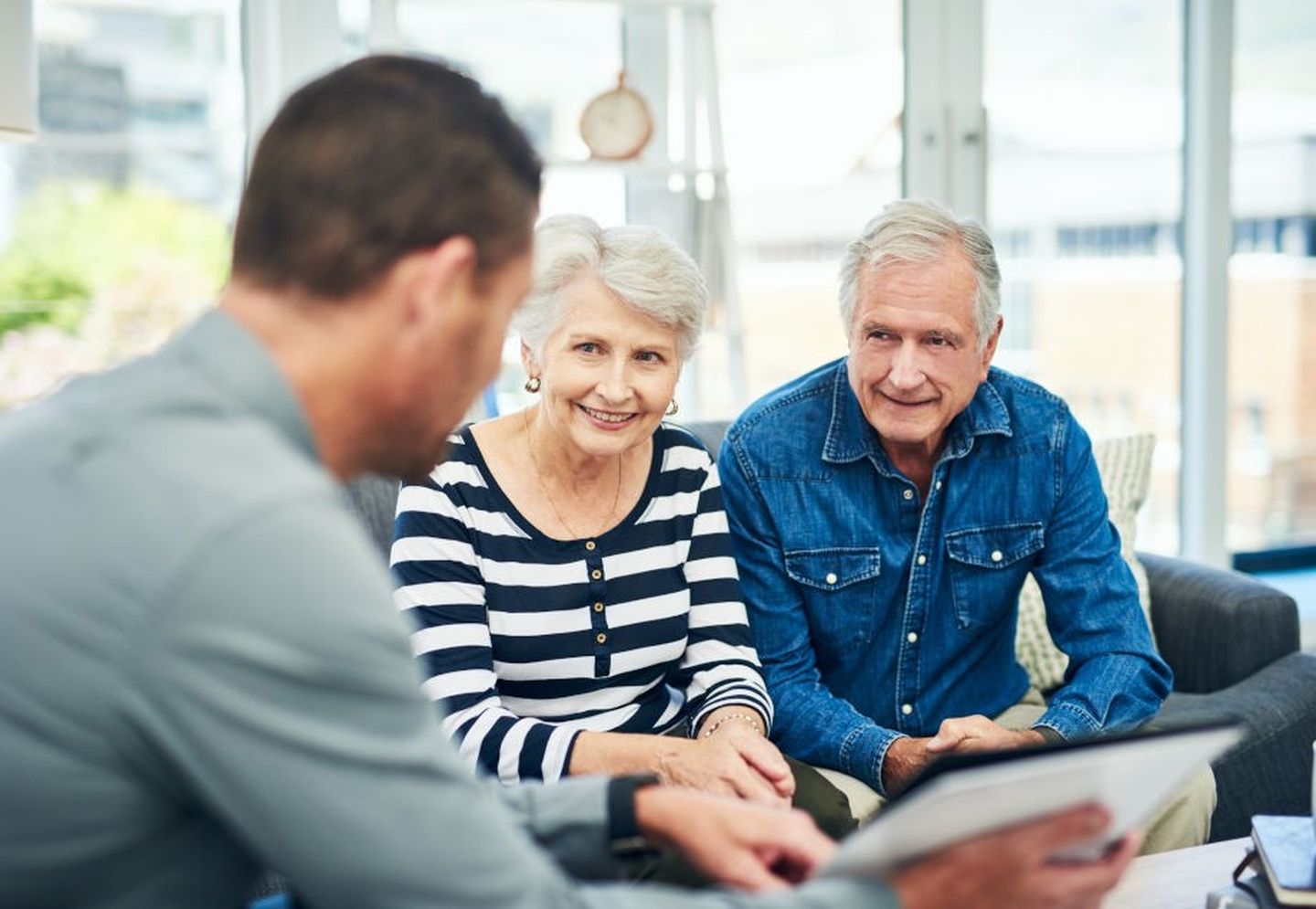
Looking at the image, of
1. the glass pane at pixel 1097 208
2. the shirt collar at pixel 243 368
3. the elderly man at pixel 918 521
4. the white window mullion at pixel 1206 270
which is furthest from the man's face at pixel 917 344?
the white window mullion at pixel 1206 270

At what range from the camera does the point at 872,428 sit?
6.98 feet

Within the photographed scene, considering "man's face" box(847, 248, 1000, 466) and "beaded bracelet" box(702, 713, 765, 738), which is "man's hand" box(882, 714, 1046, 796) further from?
"man's face" box(847, 248, 1000, 466)

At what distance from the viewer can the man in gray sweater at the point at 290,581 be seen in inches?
31.8

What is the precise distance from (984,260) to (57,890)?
1.57m

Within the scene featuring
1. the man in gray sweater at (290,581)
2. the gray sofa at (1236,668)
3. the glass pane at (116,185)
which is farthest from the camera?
the glass pane at (116,185)

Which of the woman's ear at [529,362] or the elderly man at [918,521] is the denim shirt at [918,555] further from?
the woman's ear at [529,362]

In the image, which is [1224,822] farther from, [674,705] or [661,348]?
[661,348]

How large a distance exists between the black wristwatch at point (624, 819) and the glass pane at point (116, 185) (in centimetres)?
212

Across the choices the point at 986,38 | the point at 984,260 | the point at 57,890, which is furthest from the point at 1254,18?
the point at 57,890

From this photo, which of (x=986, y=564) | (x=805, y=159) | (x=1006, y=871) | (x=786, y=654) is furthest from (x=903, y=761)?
(x=805, y=159)

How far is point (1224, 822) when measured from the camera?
2.28 meters

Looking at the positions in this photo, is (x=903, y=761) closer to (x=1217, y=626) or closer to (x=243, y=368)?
(x=1217, y=626)

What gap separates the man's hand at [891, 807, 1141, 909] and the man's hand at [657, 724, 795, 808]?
648 mm

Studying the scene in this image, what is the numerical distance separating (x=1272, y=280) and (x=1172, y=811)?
243 centimetres
